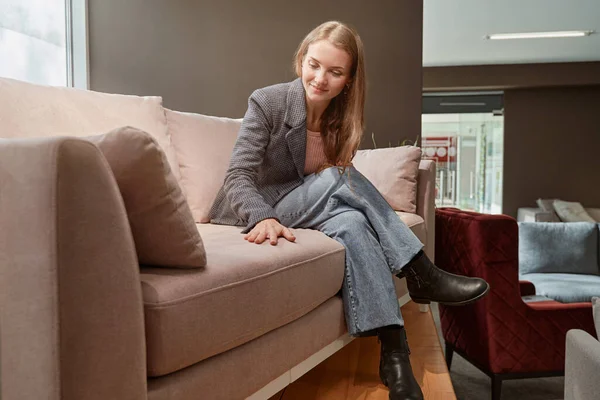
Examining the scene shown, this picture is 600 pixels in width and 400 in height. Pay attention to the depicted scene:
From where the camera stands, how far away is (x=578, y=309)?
2180 millimetres

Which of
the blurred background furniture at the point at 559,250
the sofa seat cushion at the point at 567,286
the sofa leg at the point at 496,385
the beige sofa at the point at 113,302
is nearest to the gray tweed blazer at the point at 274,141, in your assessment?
the beige sofa at the point at 113,302

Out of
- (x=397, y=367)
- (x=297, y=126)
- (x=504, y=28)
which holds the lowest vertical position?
(x=397, y=367)

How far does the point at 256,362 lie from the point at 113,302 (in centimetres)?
40

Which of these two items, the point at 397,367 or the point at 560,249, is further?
the point at 560,249

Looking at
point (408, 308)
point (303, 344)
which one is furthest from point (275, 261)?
point (408, 308)

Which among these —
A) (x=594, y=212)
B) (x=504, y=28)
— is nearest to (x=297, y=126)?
(x=504, y=28)

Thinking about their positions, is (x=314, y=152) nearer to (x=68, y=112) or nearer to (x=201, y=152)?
(x=201, y=152)

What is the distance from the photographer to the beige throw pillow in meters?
6.53

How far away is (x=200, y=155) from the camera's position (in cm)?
200

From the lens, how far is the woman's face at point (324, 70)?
1.56 meters

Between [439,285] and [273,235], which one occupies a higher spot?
[273,235]

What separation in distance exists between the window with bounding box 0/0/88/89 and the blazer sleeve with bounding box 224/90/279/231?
1993 mm

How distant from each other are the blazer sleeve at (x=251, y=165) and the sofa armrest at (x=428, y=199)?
3.79ft

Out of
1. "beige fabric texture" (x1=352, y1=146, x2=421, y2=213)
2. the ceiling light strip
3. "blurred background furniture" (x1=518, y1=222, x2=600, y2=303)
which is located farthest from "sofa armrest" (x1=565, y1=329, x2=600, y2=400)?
the ceiling light strip
